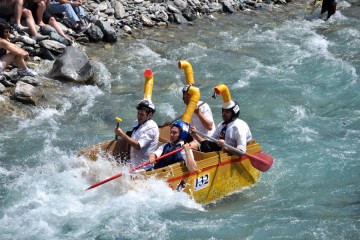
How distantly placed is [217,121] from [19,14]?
19.2 ft

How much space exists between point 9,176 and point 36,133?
1871mm

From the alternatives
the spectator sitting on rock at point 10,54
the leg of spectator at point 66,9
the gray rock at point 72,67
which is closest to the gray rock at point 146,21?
the leg of spectator at point 66,9

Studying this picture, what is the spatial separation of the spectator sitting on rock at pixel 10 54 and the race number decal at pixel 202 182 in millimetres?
6021

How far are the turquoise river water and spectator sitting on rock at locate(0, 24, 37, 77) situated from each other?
95cm

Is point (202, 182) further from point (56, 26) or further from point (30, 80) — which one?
point (56, 26)

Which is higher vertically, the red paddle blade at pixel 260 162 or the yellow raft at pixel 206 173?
the red paddle blade at pixel 260 162

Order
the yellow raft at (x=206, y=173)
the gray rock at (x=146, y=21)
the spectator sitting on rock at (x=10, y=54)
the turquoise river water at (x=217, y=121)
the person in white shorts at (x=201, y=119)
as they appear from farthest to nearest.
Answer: the gray rock at (x=146, y=21), the spectator sitting on rock at (x=10, y=54), the person in white shorts at (x=201, y=119), the yellow raft at (x=206, y=173), the turquoise river water at (x=217, y=121)

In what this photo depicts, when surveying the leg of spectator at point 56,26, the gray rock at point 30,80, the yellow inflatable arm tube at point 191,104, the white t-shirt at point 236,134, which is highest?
the yellow inflatable arm tube at point 191,104

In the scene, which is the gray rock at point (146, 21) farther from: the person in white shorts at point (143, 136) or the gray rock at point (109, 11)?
the person in white shorts at point (143, 136)

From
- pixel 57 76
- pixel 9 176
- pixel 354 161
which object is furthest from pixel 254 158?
pixel 57 76

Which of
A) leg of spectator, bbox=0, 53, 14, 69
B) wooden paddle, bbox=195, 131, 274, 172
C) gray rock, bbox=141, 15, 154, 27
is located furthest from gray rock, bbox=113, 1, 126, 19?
wooden paddle, bbox=195, 131, 274, 172

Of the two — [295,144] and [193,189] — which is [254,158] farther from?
[295,144]

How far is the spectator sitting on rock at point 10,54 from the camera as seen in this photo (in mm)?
13023

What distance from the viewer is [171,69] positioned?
50.5ft
